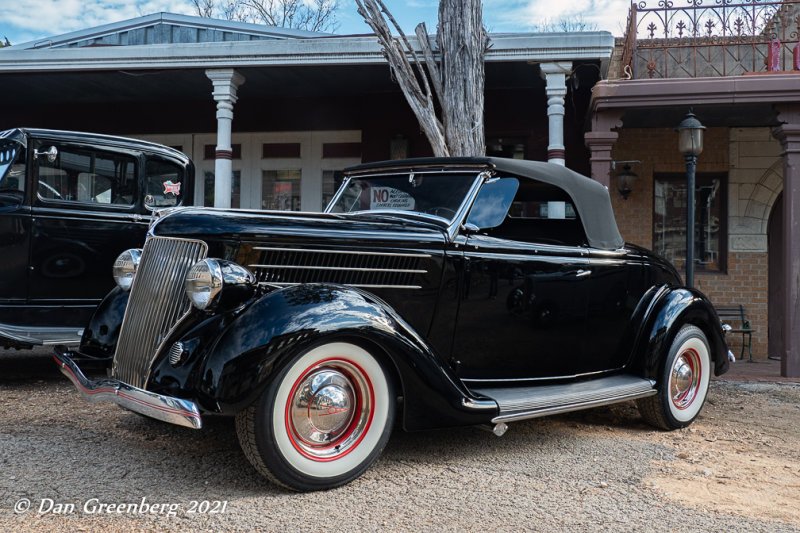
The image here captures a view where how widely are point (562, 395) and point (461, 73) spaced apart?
4.73 metres

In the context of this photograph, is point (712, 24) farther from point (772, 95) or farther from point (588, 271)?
point (588, 271)

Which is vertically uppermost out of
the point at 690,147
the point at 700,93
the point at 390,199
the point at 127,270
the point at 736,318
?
the point at 700,93

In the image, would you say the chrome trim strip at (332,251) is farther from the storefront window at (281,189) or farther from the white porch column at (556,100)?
the storefront window at (281,189)

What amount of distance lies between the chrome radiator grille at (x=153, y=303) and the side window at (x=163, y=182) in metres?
3.01

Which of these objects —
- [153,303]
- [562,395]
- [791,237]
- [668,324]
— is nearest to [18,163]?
[153,303]

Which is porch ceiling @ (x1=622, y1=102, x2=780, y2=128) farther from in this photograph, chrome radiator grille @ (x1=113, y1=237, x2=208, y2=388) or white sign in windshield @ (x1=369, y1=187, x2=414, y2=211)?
chrome radiator grille @ (x1=113, y1=237, x2=208, y2=388)

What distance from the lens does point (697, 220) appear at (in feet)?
33.0

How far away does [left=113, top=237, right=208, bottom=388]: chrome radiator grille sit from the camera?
9.65 feet

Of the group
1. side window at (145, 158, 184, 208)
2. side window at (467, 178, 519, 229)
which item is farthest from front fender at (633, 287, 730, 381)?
side window at (145, 158, 184, 208)

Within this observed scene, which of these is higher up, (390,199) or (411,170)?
(411,170)

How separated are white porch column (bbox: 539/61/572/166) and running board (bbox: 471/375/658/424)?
4251 millimetres

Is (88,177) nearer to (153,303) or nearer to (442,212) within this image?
(153,303)

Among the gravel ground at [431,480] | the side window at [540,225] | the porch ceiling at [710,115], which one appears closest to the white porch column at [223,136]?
the gravel ground at [431,480]

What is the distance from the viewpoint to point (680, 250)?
10.2 meters
